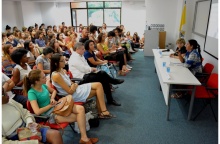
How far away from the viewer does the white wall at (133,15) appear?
32.2 ft

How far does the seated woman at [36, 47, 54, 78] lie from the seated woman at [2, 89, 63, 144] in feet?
4.69

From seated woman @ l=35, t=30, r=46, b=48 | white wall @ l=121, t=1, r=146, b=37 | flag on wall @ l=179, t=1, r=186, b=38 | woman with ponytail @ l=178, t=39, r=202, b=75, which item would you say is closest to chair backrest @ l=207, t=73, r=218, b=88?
woman with ponytail @ l=178, t=39, r=202, b=75

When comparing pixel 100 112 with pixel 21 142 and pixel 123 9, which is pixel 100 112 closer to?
pixel 21 142

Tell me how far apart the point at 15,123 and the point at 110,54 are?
10.7 feet

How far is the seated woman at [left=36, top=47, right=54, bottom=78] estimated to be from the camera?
326 cm

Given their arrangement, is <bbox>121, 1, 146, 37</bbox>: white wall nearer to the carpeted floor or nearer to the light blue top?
the carpeted floor

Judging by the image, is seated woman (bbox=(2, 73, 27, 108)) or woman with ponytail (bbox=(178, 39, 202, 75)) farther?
woman with ponytail (bbox=(178, 39, 202, 75))

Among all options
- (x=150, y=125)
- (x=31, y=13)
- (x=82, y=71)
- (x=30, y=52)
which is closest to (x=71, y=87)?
(x=82, y=71)

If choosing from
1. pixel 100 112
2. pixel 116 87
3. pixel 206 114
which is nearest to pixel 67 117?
pixel 100 112

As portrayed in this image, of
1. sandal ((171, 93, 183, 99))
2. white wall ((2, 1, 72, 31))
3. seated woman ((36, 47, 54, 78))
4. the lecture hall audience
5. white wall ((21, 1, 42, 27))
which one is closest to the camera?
the lecture hall audience

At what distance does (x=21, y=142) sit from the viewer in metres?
1.62

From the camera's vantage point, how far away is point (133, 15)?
32.9ft

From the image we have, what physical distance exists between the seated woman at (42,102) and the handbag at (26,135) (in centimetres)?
26

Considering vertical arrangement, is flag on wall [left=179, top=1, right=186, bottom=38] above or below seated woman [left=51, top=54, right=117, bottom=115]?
above
